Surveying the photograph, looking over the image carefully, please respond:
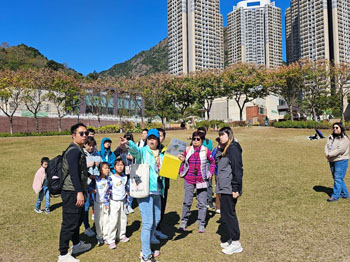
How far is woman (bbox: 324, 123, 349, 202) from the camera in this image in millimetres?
6641

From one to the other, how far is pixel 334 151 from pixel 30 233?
22.8 feet

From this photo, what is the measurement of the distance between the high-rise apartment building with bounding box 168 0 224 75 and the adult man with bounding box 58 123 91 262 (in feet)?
362

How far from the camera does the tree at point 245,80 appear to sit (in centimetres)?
3809

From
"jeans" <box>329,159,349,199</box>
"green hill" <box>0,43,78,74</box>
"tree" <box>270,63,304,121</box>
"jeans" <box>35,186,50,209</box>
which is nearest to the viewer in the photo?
"jeans" <box>329,159,349,199</box>

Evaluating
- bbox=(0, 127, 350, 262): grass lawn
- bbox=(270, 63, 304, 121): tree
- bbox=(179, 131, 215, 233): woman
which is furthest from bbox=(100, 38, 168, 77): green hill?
bbox=(179, 131, 215, 233): woman

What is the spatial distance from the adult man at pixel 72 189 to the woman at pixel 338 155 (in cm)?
577

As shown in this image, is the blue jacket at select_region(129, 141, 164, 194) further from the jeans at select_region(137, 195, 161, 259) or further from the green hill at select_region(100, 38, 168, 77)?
the green hill at select_region(100, 38, 168, 77)

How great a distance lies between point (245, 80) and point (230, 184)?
35.7 meters

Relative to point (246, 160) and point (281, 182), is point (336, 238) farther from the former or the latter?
point (246, 160)

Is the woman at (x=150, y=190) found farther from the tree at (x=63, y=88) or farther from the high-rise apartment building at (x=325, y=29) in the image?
the high-rise apartment building at (x=325, y=29)

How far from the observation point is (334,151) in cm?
666

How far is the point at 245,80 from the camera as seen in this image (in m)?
38.2

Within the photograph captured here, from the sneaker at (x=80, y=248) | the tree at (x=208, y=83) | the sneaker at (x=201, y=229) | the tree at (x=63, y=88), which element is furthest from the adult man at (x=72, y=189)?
the tree at (x=208, y=83)

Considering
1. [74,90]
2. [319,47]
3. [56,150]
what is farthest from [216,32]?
[56,150]
